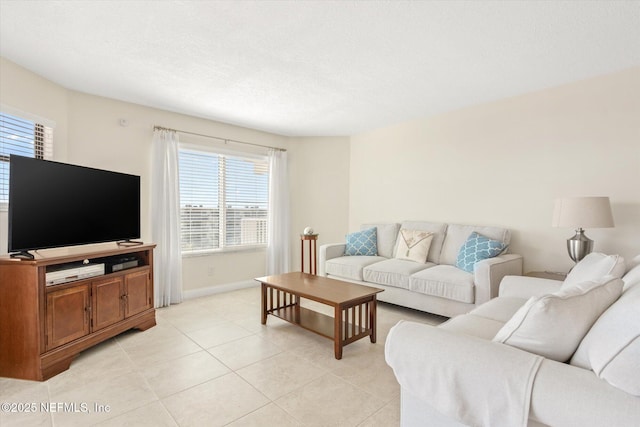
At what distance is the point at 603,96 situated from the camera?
9.52 feet

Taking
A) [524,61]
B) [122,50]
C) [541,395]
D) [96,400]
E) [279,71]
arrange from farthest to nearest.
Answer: [279,71]
[524,61]
[122,50]
[96,400]
[541,395]

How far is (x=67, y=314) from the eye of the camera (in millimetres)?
2373

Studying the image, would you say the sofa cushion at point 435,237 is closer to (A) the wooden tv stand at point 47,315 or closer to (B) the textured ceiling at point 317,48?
(B) the textured ceiling at point 317,48

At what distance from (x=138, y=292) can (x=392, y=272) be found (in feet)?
8.55

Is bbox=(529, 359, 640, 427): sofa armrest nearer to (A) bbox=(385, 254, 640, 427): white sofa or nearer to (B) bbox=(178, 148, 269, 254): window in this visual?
(A) bbox=(385, 254, 640, 427): white sofa

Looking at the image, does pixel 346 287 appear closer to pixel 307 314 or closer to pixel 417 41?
pixel 307 314

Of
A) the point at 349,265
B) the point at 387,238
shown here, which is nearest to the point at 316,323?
the point at 349,265

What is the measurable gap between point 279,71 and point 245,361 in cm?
245

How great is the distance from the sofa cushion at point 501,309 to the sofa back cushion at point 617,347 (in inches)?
36.0

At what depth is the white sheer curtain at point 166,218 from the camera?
376 cm

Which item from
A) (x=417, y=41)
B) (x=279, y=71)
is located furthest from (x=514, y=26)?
(x=279, y=71)

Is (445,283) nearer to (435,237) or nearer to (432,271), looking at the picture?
(432,271)

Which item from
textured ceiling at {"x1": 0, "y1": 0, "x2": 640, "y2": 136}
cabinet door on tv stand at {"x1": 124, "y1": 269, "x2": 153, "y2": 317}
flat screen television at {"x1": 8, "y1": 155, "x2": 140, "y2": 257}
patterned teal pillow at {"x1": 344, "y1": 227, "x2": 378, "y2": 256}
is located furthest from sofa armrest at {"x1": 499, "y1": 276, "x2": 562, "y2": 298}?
flat screen television at {"x1": 8, "y1": 155, "x2": 140, "y2": 257}

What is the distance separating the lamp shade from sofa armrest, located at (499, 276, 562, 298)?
23.0 inches
